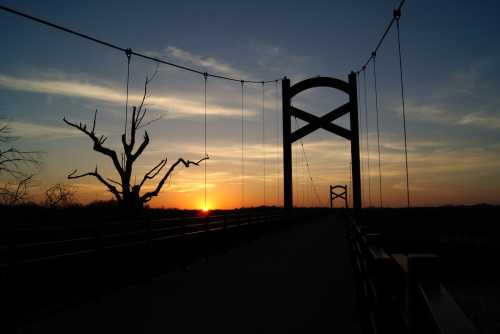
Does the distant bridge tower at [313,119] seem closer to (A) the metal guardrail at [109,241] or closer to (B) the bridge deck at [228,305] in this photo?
(A) the metal guardrail at [109,241]

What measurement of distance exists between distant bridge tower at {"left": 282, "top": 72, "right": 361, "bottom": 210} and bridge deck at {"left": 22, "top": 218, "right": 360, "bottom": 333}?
16.9 metres

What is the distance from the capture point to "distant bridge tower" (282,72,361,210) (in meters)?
27.0

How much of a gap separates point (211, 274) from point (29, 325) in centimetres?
453

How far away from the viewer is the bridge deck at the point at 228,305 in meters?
5.18

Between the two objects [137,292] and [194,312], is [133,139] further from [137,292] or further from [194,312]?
[194,312]

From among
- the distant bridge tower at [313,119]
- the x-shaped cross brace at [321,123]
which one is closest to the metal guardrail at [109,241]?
the distant bridge tower at [313,119]

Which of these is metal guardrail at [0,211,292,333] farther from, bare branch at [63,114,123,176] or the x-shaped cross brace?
the x-shaped cross brace

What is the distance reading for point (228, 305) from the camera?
634cm

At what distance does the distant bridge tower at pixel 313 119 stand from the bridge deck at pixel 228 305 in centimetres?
1690

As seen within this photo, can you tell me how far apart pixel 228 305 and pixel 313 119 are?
22.5 metres

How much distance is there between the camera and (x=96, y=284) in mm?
7254

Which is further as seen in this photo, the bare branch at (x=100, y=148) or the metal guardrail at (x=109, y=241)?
the bare branch at (x=100, y=148)

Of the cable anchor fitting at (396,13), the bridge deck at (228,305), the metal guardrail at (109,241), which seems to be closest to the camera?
the bridge deck at (228,305)

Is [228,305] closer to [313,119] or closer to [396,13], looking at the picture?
[396,13]
